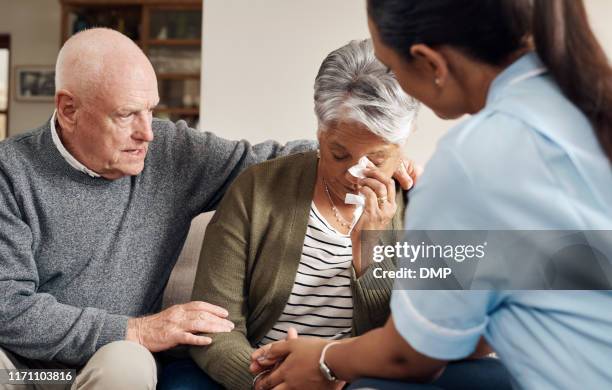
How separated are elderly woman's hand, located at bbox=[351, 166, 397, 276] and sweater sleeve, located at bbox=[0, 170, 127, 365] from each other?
540mm

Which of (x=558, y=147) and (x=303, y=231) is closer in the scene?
(x=558, y=147)

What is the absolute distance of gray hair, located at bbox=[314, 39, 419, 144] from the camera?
153cm

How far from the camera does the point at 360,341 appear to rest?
1.10 meters

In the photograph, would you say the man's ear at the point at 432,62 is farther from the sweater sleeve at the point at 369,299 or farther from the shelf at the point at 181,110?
the shelf at the point at 181,110

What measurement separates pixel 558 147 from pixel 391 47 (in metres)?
0.26

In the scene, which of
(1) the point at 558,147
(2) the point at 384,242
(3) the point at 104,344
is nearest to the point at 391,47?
(1) the point at 558,147

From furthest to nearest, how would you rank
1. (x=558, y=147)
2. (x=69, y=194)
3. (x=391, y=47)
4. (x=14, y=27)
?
(x=14, y=27)
(x=69, y=194)
(x=391, y=47)
(x=558, y=147)

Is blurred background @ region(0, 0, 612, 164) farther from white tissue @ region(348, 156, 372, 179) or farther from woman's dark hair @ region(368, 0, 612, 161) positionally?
woman's dark hair @ region(368, 0, 612, 161)

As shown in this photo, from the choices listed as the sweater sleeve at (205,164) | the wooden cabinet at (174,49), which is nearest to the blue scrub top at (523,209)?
the sweater sleeve at (205,164)

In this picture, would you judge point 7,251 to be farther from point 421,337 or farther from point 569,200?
point 569,200

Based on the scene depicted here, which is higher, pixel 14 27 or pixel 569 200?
pixel 569 200

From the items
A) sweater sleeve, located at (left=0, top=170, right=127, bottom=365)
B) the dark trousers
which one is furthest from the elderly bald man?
the dark trousers

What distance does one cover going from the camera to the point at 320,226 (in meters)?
1.69

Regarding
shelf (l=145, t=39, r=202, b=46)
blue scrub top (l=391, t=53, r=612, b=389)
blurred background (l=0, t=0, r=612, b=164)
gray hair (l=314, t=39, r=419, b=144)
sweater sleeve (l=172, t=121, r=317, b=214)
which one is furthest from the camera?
shelf (l=145, t=39, r=202, b=46)
